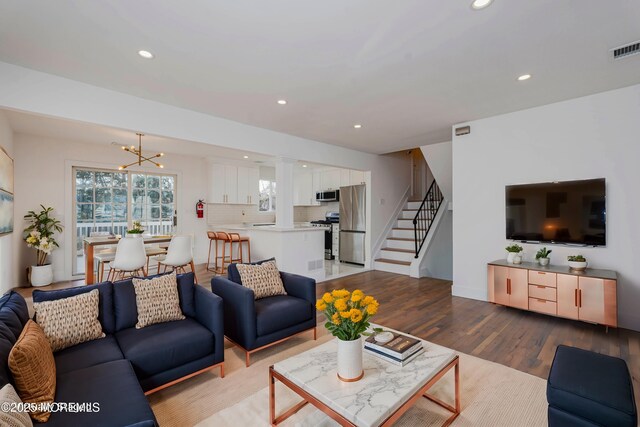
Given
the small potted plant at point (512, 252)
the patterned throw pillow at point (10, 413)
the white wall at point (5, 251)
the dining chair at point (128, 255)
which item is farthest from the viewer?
the dining chair at point (128, 255)

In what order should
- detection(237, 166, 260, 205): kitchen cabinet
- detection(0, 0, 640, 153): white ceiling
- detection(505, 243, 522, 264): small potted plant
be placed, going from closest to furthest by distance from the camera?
detection(0, 0, 640, 153): white ceiling
detection(505, 243, 522, 264): small potted plant
detection(237, 166, 260, 205): kitchen cabinet

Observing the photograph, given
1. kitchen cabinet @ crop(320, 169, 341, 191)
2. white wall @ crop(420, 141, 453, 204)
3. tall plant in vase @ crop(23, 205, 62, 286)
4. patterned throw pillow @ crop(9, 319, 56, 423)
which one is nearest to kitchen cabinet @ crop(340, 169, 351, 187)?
kitchen cabinet @ crop(320, 169, 341, 191)

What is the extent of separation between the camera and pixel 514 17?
6.65 feet

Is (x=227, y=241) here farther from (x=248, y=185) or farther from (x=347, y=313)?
(x=347, y=313)

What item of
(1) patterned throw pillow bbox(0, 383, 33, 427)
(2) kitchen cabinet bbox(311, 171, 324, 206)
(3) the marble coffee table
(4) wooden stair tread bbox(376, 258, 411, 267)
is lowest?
(4) wooden stair tread bbox(376, 258, 411, 267)

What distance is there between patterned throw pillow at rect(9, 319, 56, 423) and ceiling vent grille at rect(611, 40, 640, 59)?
4.48 meters

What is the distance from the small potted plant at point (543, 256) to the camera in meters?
3.65

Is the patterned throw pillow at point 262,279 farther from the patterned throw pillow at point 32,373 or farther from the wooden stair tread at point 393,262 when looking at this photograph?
the wooden stair tread at point 393,262

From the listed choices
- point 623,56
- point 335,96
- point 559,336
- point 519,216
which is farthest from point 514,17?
point 559,336

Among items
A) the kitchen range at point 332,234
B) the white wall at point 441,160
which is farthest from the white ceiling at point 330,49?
the kitchen range at point 332,234

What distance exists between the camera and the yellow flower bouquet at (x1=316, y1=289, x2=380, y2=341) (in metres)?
1.63

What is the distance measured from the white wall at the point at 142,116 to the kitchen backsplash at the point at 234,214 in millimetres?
3212

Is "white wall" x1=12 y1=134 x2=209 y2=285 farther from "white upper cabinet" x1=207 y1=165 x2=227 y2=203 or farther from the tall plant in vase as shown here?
"white upper cabinet" x1=207 y1=165 x2=227 y2=203

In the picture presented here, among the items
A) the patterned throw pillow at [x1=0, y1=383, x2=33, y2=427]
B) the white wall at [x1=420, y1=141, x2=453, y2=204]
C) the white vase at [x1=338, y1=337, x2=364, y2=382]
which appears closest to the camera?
the patterned throw pillow at [x1=0, y1=383, x2=33, y2=427]
